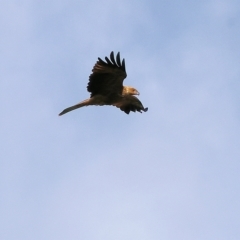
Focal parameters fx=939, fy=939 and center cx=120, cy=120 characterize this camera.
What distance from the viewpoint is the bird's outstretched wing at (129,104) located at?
986 inches

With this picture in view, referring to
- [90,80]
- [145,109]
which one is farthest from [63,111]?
[145,109]

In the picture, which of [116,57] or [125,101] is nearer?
[116,57]

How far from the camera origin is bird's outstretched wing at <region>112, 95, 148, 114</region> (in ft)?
82.2

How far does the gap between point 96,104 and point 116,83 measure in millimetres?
905

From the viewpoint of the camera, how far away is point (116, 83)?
24.3 metres

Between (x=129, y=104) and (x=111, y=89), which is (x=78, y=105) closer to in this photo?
(x=111, y=89)

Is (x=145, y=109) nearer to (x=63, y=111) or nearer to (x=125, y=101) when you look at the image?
(x=125, y=101)

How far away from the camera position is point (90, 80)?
24.1 m

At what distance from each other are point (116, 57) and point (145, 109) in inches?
96.6

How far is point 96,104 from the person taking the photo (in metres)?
24.8

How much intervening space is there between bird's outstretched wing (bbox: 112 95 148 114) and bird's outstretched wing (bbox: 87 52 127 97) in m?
0.42

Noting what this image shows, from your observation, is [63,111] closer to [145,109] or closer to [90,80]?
[90,80]

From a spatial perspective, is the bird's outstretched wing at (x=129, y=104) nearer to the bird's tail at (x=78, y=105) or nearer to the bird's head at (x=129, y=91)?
the bird's head at (x=129, y=91)

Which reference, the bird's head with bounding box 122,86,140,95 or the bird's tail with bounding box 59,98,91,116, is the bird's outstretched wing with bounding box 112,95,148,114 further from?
the bird's tail with bounding box 59,98,91,116
